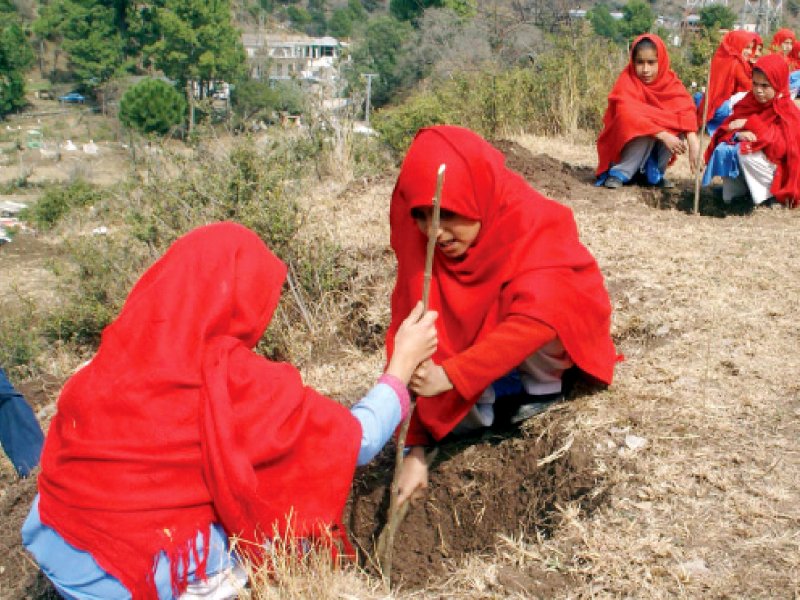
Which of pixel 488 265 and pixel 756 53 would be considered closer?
pixel 488 265

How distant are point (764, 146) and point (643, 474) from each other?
4.44m

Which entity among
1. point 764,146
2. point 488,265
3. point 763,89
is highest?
point 763,89

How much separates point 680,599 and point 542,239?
3.90 ft

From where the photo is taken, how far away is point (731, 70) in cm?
805

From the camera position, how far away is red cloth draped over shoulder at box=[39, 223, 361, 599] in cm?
184

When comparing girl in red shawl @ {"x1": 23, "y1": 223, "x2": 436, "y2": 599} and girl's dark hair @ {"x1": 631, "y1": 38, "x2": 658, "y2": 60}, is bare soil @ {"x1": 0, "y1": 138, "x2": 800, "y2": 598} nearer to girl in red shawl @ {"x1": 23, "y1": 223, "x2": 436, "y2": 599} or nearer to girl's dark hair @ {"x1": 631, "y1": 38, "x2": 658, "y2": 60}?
girl in red shawl @ {"x1": 23, "y1": 223, "x2": 436, "y2": 599}

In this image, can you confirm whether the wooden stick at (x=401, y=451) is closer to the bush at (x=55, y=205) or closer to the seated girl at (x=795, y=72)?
the seated girl at (x=795, y=72)

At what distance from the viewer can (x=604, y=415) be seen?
2846 millimetres

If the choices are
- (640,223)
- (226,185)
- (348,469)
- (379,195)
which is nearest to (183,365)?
(348,469)

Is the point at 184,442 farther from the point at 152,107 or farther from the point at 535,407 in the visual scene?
the point at 152,107

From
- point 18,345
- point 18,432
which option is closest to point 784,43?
point 18,345

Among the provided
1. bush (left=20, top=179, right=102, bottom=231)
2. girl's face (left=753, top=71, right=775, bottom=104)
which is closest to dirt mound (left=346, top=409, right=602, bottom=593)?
girl's face (left=753, top=71, right=775, bottom=104)

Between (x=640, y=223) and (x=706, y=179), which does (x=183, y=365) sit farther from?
(x=706, y=179)

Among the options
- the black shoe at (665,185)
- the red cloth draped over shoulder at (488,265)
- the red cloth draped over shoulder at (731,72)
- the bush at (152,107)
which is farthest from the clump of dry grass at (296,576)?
the bush at (152,107)
